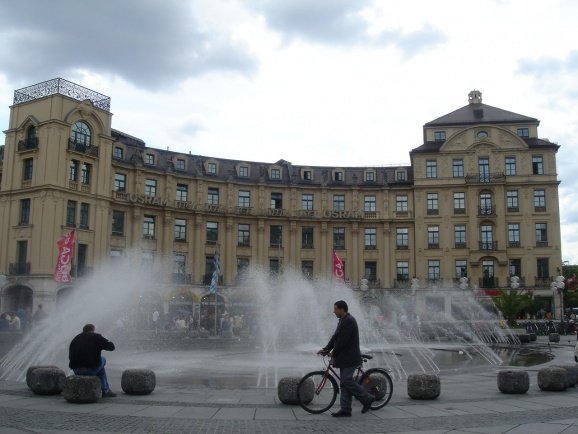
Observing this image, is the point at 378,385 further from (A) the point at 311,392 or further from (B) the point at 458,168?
(B) the point at 458,168

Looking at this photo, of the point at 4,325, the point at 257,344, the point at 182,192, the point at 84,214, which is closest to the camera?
the point at 4,325

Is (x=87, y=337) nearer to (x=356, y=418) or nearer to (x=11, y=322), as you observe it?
(x=356, y=418)

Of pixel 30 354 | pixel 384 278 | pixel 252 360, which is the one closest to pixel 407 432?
pixel 252 360

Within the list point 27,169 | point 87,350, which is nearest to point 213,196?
point 27,169

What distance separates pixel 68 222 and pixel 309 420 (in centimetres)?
4354

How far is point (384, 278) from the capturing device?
6638 centimetres

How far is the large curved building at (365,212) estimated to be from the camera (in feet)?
197

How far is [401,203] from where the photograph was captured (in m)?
67.8

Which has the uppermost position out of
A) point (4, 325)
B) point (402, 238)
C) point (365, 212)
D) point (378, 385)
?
point (365, 212)

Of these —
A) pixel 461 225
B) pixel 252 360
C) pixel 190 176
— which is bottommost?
pixel 252 360

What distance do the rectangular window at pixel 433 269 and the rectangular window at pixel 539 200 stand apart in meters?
11.9

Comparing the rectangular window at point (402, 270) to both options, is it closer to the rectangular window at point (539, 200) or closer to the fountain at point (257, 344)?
the fountain at point (257, 344)

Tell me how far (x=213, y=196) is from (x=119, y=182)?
A: 1051 cm

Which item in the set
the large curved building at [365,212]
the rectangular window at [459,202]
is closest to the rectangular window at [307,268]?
the large curved building at [365,212]
